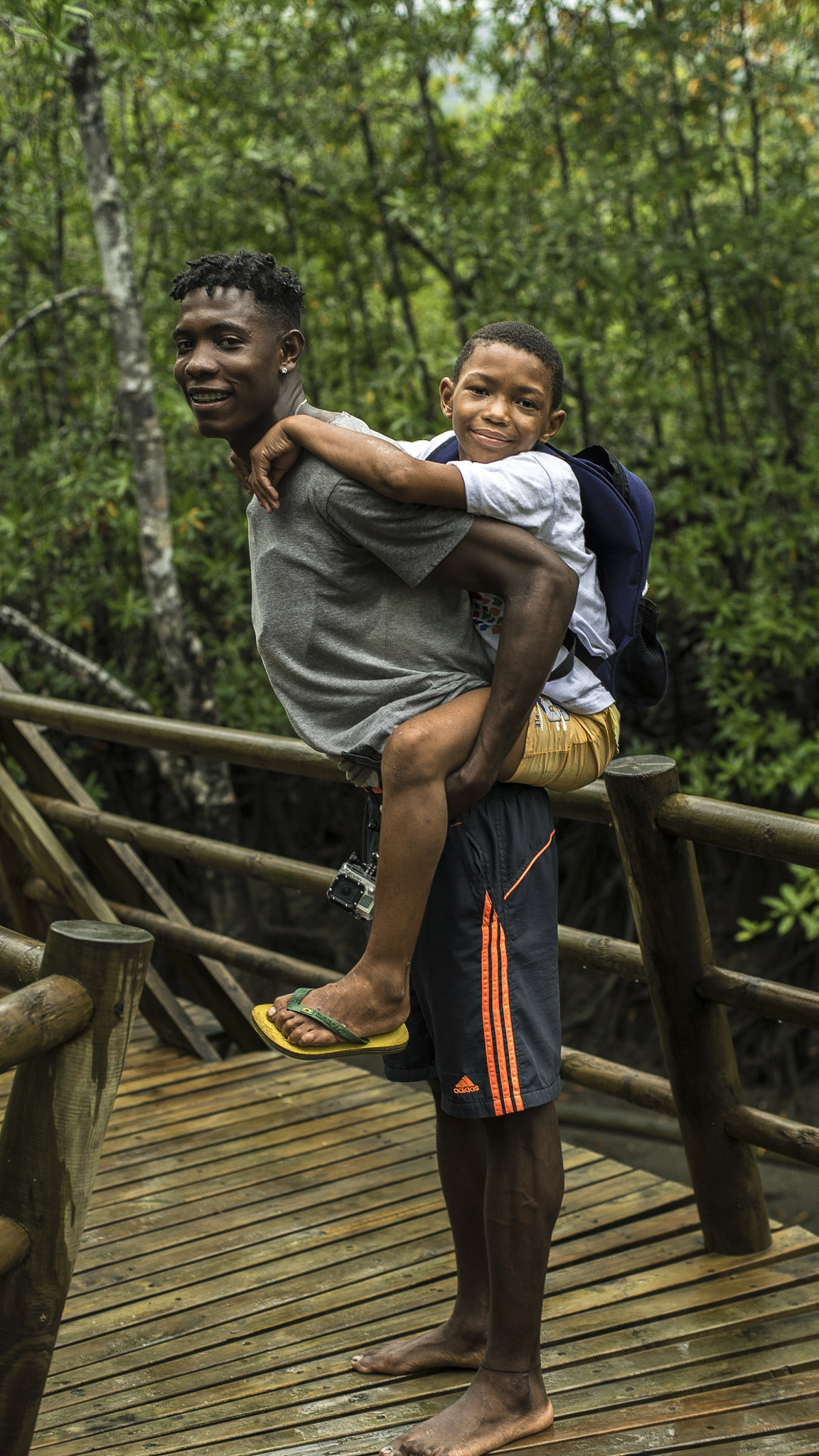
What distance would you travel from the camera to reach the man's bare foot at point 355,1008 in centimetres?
182

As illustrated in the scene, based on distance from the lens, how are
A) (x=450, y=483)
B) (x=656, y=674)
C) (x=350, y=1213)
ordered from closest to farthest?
(x=450, y=483)
(x=656, y=674)
(x=350, y=1213)

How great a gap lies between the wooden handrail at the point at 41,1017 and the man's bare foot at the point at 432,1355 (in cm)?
106

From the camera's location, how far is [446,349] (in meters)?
5.48

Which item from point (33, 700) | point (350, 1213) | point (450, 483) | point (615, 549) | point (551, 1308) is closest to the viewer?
point (450, 483)

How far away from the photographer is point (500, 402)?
1867mm

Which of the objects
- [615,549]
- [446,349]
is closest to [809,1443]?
[615,549]

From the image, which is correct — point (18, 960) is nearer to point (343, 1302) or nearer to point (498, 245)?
point (343, 1302)

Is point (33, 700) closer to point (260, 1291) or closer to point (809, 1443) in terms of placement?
point (260, 1291)

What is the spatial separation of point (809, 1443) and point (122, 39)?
17.8 ft

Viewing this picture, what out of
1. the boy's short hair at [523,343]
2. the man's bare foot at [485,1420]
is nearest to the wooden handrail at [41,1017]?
the man's bare foot at [485,1420]

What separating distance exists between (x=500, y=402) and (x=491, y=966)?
824 mm

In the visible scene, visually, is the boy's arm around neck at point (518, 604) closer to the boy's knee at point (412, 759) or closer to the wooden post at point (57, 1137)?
the boy's knee at point (412, 759)

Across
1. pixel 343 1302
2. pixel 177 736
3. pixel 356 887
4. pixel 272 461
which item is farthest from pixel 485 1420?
pixel 177 736

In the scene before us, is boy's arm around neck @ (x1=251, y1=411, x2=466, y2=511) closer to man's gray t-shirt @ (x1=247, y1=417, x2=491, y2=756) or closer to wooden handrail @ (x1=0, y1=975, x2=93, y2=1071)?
man's gray t-shirt @ (x1=247, y1=417, x2=491, y2=756)
